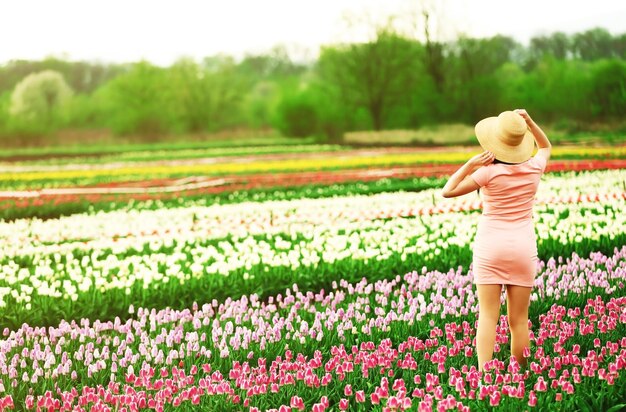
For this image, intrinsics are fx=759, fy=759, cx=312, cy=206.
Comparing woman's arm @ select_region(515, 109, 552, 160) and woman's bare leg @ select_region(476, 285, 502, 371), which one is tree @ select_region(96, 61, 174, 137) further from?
woman's bare leg @ select_region(476, 285, 502, 371)

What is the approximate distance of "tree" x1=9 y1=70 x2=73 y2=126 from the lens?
40531 millimetres

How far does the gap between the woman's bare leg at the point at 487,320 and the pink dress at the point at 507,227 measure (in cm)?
6

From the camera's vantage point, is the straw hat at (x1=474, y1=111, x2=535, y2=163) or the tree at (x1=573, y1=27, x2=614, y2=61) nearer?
the straw hat at (x1=474, y1=111, x2=535, y2=163)

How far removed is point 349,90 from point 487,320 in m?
36.6

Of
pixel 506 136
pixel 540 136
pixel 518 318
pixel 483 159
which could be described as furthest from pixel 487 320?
pixel 540 136

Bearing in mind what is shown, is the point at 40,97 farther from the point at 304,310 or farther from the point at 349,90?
the point at 304,310

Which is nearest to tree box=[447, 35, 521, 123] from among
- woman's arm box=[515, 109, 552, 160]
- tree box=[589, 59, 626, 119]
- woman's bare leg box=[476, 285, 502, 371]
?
tree box=[589, 59, 626, 119]

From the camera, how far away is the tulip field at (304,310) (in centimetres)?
358

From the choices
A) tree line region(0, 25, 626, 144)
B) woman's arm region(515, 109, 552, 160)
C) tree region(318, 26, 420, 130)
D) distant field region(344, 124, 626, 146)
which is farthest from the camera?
tree region(318, 26, 420, 130)

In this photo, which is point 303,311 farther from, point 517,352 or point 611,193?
point 611,193

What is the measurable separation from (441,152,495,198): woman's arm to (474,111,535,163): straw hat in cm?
6

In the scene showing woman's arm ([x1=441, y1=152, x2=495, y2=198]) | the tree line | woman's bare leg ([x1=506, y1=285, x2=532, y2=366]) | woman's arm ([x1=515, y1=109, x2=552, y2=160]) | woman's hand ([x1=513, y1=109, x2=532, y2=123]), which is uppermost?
the tree line

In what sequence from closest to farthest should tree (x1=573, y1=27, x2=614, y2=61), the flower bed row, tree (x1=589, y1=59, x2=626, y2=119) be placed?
the flower bed row → tree (x1=589, y1=59, x2=626, y2=119) → tree (x1=573, y1=27, x2=614, y2=61)

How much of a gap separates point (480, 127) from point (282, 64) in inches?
2522
